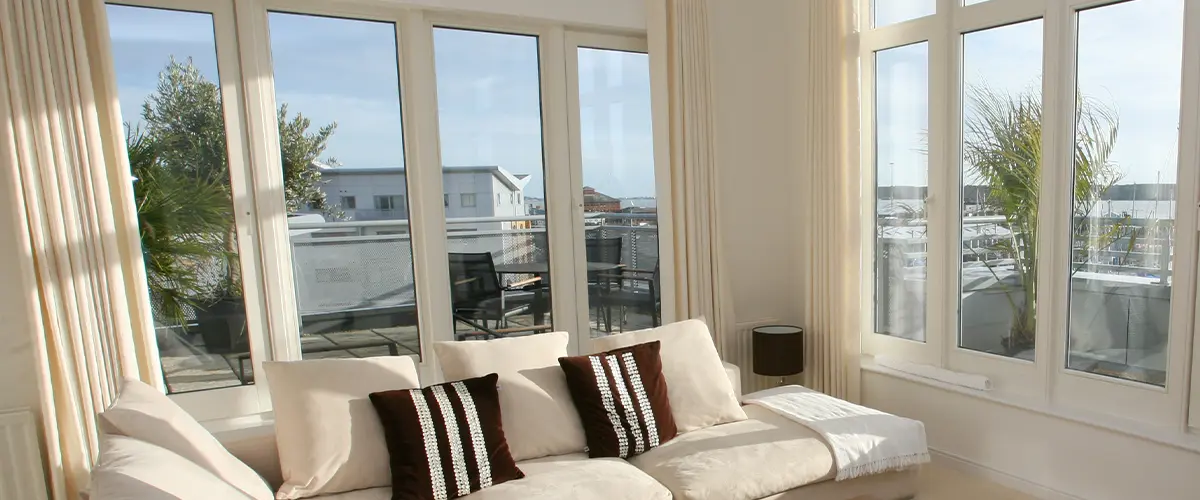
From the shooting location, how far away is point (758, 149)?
4.47m

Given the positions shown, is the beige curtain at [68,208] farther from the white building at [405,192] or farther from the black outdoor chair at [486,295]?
the black outdoor chair at [486,295]

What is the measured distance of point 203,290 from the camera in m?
3.27

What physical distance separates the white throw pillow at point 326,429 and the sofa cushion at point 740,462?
1070mm

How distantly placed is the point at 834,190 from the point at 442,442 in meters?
2.68

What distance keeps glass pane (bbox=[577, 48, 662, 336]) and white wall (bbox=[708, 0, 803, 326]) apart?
46 cm

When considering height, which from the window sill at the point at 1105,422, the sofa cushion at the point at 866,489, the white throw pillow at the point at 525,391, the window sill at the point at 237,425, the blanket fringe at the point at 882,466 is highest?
the white throw pillow at the point at 525,391

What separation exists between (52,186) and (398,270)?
58.4 inches

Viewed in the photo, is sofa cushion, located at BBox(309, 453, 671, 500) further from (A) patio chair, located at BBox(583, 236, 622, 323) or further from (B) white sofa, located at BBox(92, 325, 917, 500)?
(A) patio chair, located at BBox(583, 236, 622, 323)

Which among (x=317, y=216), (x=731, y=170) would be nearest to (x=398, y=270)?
(x=317, y=216)

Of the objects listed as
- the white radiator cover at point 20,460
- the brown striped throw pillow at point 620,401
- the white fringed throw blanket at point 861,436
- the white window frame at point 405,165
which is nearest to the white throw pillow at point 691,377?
the brown striped throw pillow at point 620,401

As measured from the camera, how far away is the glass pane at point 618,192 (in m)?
4.16

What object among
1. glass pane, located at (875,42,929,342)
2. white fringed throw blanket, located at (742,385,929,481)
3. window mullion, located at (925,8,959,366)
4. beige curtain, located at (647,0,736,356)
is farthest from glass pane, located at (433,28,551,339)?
window mullion, located at (925,8,959,366)

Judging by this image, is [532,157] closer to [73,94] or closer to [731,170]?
[731,170]

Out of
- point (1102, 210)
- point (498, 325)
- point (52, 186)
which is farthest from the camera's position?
point (498, 325)
